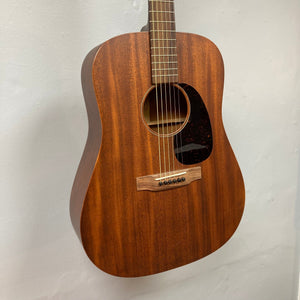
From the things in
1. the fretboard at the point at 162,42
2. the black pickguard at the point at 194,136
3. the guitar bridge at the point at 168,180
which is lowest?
the guitar bridge at the point at 168,180

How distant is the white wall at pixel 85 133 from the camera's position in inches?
36.6

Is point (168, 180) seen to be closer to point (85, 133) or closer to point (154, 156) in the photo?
point (154, 156)

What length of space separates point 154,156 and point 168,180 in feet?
0.22

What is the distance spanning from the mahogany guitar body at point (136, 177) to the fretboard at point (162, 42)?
2cm

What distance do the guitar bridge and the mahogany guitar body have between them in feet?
0.03

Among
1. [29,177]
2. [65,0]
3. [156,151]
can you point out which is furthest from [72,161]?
[65,0]

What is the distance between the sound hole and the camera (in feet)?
2.60

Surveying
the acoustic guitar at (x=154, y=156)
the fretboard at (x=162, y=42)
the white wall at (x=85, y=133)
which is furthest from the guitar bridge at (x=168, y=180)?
the white wall at (x=85, y=133)

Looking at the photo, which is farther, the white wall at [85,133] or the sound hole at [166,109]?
the white wall at [85,133]

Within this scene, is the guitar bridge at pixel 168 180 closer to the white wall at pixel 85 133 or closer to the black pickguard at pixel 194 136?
the black pickguard at pixel 194 136

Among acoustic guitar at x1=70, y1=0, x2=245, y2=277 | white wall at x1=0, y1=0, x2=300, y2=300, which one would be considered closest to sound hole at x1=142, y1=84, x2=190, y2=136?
acoustic guitar at x1=70, y1=0, x2=245, y2=277

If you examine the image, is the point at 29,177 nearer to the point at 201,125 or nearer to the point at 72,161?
the point at 72,161

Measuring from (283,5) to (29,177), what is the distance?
1122mm

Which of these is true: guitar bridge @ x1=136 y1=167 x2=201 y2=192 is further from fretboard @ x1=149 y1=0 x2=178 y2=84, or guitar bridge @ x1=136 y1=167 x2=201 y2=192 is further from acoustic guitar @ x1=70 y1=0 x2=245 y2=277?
fretboard @ x1=149 y1=0 x2=178 y2=84
